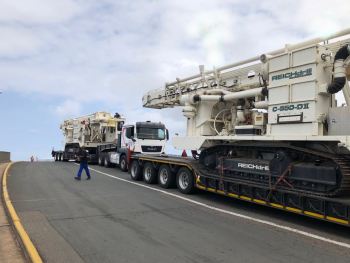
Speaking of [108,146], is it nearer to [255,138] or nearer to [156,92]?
[156,92]

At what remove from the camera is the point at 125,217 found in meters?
6.69

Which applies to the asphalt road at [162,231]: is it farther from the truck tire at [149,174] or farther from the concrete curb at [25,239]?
the truck tire at [149,174]

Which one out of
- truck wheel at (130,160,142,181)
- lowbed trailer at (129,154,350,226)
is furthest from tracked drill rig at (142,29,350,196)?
truck wheel at (130,160,142,181)

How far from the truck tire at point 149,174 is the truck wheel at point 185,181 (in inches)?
71.6


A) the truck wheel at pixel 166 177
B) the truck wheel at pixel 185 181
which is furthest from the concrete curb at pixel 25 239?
the truck wheel at pixel 166 177

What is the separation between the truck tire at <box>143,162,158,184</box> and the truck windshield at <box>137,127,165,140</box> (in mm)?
4088

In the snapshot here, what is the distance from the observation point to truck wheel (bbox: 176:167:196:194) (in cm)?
961

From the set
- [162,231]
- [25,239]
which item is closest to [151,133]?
[162,231]

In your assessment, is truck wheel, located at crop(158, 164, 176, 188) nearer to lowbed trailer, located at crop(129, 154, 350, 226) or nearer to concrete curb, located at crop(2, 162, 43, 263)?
lowbed trailer, located at crop(129, 154, 350, 226)

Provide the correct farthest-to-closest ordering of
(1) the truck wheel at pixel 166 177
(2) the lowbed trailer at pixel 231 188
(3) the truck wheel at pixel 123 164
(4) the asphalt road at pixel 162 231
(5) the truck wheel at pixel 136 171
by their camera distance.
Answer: (3) the truck wheel at pixel 123 164 < (5) the truck wheel at pixel 136 171 < (1) the truck wheel at pixel 166 177 < (2) the lowbed trailer at pixel 231 188 < (4) the asphalt road at pixel 162 231

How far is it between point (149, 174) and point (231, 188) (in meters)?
4.97

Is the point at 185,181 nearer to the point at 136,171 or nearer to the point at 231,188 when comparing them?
the point at 231,188

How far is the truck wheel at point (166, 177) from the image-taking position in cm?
1076

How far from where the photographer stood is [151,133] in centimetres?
1675
